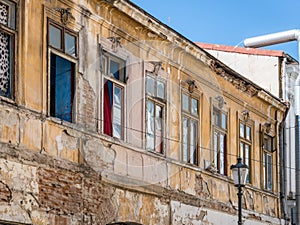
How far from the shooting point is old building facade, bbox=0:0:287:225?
473 inches

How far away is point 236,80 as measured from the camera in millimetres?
20172

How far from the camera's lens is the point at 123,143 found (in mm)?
14688

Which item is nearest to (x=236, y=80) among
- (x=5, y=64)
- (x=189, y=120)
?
(x=189, y=120)

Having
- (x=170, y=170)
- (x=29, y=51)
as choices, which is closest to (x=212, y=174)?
(x=170, y=170)

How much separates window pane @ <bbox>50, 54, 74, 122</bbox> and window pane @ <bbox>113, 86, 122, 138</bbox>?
1.50 metres

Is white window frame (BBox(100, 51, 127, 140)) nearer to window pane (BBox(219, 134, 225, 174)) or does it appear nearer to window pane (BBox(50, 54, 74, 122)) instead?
window pane (BBox(50, 54, 74, 122))

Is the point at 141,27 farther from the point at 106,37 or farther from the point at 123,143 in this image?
the point at 123,143

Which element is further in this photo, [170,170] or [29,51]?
[170,170]

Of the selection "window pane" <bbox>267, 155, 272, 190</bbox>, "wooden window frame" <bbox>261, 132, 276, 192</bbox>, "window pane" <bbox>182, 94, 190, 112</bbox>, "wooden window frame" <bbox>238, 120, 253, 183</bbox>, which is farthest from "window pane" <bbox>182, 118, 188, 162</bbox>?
"window pane" <bbox>267, 155, 272, 190</bbox>

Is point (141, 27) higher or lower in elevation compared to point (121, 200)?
higher

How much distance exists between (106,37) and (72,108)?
1.80 m

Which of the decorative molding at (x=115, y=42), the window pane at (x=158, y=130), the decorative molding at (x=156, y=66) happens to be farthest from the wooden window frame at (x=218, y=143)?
the decorative molding at (x=115, y=42)

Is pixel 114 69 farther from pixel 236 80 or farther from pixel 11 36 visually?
pixel 236 80

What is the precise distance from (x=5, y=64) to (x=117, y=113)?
338 cm
